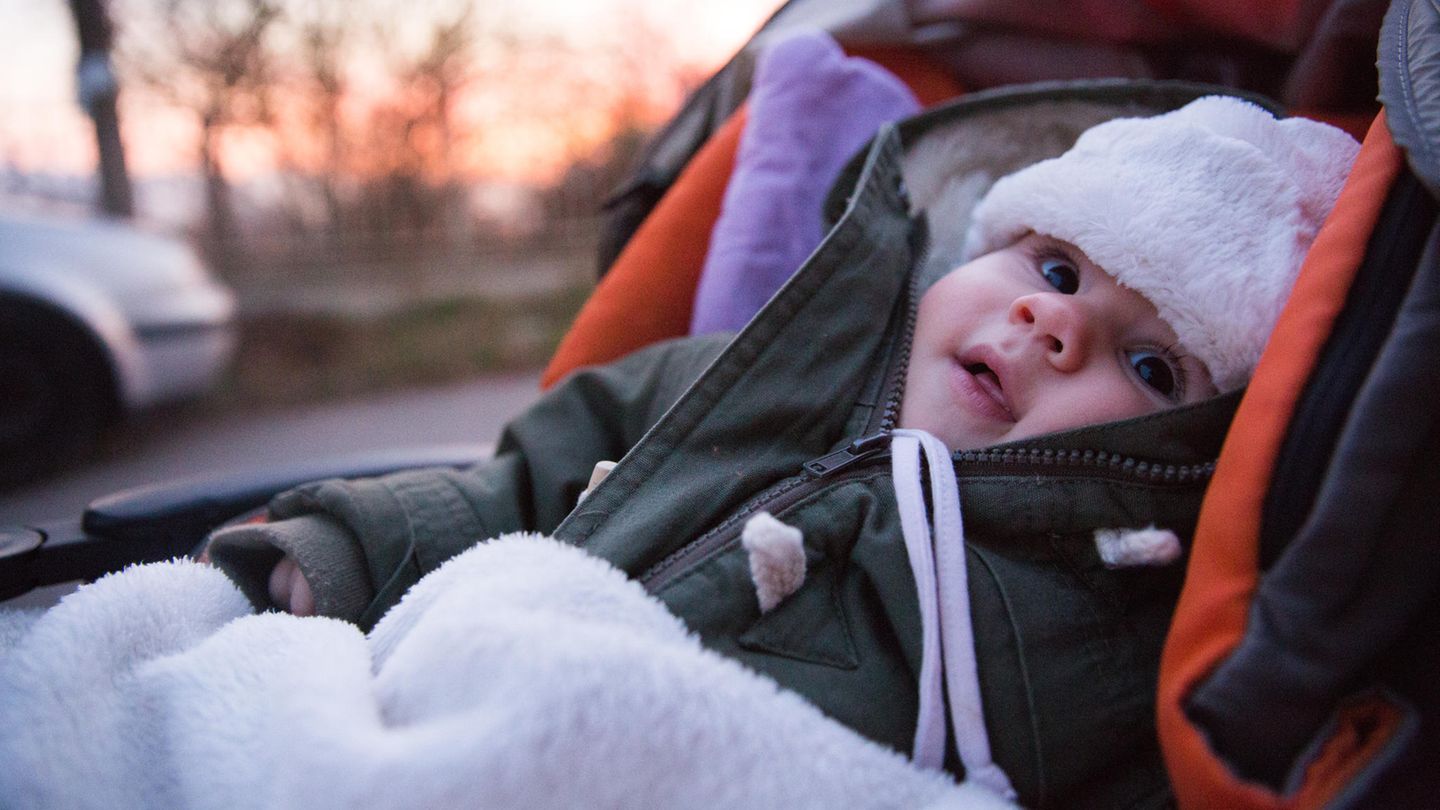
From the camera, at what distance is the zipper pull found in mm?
738

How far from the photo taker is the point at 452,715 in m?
0.55

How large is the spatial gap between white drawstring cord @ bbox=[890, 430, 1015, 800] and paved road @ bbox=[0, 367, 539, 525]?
63.7 inches

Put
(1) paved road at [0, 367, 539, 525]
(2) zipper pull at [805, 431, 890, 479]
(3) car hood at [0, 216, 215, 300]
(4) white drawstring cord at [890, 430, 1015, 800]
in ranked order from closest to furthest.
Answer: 1. (4) white drawstring cord at [890, 430, 1015, 800]
2. (2) zipper pull at [805, 431, 890, 479]
3. (1) paved road at [0, 367, 539, 525]
4. (3) car hood at [0, 216, 215, 300]

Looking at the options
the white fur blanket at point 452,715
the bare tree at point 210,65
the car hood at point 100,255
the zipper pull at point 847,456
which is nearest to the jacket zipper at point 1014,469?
the zipper pull at point 847,456

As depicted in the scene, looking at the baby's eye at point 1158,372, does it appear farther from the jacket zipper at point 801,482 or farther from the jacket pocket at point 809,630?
the jacket pocket at point 809,630

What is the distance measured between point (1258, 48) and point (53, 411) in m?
2.66

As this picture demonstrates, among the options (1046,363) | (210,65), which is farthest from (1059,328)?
(210,65)

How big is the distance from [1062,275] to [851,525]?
326 millimetres

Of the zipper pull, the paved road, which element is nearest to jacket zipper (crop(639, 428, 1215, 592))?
the zipper pull

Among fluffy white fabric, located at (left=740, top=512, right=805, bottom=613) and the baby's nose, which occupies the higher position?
the baby's nose

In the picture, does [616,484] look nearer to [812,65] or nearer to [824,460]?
[824,460]

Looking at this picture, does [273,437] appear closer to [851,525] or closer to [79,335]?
[79,335]

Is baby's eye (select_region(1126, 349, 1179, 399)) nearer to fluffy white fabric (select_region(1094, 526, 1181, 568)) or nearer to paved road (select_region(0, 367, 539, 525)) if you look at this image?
fluffy white fabric (select_region(1094, 526, 1181, 568))

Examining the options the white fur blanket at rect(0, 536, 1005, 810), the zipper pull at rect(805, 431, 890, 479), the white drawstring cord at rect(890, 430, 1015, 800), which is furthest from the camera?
the zipper pull at rect(805, 431, 890, 479)
